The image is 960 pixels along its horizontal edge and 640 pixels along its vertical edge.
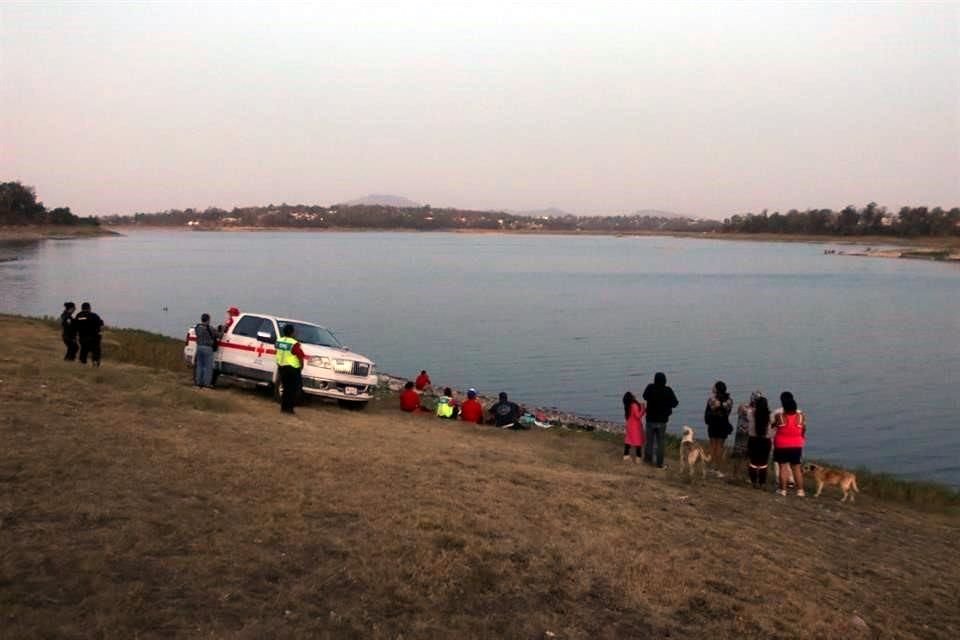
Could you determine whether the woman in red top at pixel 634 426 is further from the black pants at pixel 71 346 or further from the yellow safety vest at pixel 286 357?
the black pants at pixel 71 346

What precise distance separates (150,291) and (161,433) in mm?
57041

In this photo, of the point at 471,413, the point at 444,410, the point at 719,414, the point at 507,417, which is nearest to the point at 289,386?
the point at 444,410

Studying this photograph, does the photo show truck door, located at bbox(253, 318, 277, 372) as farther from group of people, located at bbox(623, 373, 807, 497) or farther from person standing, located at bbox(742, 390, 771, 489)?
person standing, located at bbox(742, 390, 771, 489)

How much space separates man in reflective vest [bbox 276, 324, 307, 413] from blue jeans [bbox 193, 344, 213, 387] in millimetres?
2218

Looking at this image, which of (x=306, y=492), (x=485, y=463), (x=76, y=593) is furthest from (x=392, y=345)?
(x=76, y=593)

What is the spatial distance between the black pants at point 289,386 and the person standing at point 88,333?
4.62m

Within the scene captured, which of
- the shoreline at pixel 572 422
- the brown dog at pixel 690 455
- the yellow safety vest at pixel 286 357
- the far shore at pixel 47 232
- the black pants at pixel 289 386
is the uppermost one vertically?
the yellow safety vest at pixel 286 357

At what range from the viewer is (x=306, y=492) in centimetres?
907

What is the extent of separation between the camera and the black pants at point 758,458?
13.4m

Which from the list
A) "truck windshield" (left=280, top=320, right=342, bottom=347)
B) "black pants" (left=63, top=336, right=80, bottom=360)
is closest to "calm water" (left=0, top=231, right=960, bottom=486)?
"truck windshield" (left=280, top=320, right=342, bottom=347)

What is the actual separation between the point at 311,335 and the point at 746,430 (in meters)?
8.36

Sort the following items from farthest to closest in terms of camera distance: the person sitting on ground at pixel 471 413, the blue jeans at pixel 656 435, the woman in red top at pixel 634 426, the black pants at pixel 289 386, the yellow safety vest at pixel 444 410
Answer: the yellow safety vest at pixel 444 410, the person sitting on ground at pixel 471 413, the black pants at pixel 289 386, the woman in red top at pixel 634 426, the blue jeans at pixel 656 435

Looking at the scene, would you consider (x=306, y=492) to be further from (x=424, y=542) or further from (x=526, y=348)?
(x=526, y=348)

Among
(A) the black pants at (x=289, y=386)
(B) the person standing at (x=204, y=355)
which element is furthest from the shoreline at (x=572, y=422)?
(A) the black pants at (x=289, y=386)
